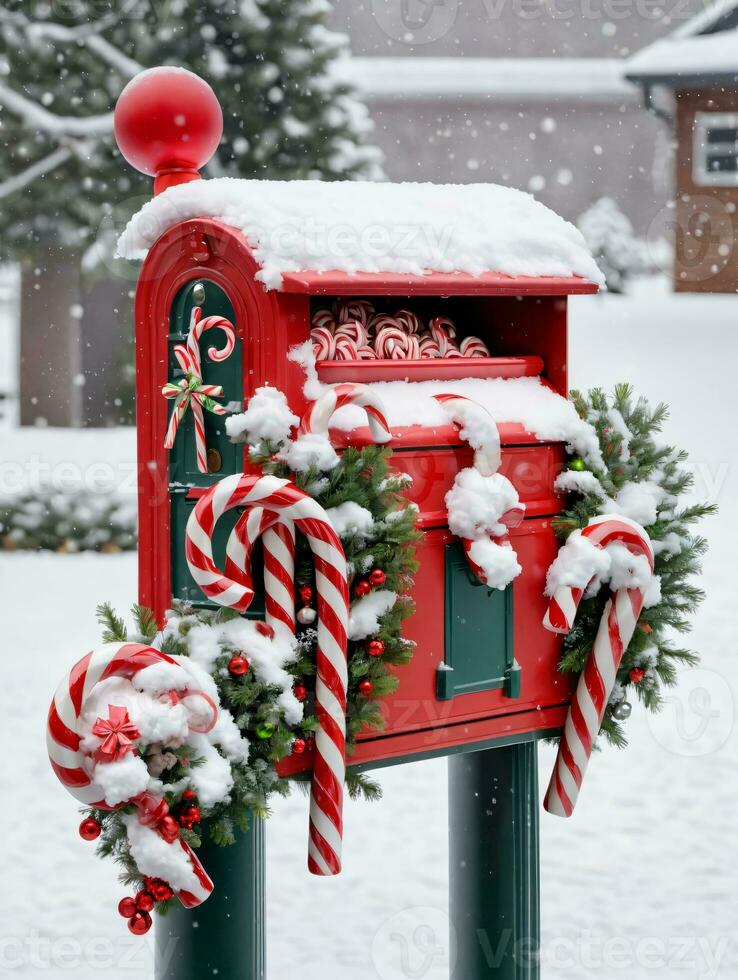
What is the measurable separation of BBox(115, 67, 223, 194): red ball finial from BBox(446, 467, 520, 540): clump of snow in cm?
111

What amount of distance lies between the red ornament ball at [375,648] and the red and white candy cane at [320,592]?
0.29ft

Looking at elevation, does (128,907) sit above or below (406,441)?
below

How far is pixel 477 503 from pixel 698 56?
50.6ft

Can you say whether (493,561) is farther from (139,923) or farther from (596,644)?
(139,923)

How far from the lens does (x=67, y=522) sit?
33.3 feet

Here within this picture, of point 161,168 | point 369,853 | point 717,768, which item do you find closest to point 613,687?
point 161,168

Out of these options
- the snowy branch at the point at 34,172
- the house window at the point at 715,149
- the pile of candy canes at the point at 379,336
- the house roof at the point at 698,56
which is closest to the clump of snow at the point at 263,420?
the pile of candy canes at the point at 379,336

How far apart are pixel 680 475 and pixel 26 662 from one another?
5418 millimetres

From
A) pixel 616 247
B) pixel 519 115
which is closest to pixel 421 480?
pixel 616 247

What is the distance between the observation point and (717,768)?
23.4ft

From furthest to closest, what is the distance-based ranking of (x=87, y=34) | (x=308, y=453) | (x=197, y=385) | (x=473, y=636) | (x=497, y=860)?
(x=87, y=34), (x=497, y=860), (x=473, y=636), (x=197, y=385), (x=308, y=453)

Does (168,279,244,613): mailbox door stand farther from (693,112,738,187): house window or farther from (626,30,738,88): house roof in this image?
(693,112,738,187): house window

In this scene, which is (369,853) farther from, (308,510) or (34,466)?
(34,466)

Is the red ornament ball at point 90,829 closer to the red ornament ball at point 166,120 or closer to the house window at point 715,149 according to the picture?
the red ornament ball at point 166,120
